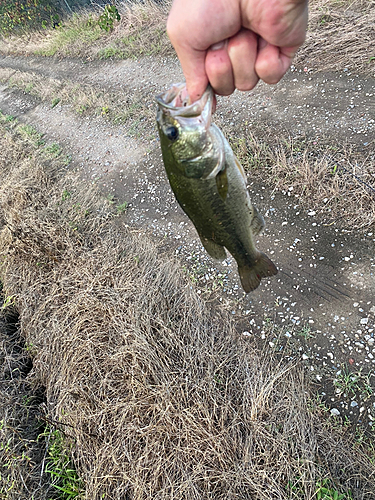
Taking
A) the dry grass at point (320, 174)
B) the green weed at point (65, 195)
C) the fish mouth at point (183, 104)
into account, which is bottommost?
the dry grass at point (320, 174)

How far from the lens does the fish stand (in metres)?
1.47

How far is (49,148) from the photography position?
697 cm

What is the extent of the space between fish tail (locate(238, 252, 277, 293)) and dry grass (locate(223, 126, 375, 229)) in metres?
2.08

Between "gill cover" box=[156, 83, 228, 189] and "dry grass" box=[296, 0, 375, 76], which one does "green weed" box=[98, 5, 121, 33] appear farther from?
"gill cover" box=[156, 83, 228, 189]

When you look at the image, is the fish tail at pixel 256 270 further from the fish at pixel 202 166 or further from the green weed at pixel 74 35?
the green weed at pixel 74 35

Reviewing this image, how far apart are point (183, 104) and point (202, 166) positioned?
1.05 feet

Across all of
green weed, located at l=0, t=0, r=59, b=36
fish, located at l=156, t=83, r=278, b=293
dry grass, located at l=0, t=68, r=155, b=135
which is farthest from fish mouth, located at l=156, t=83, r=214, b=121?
green weed, located at l=0, t=0, r=59, b=36

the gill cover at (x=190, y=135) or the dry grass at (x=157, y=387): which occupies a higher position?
the gill cover at (x=190, y=135)

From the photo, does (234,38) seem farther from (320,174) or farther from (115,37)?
(115,37)

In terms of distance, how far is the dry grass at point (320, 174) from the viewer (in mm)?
3584

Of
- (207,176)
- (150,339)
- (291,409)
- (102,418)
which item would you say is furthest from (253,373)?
(207,176)

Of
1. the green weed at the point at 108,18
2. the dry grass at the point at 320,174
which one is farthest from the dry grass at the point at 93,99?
the dry grass at the point at 320,174

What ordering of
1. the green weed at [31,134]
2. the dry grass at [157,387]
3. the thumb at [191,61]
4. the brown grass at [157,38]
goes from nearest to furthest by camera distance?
the thumb at [191,61] → the dry grass at [157,387] → the brown grass at [157,38] → the green weed at [31,134]

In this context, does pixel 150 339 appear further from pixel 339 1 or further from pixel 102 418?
pixel 339 1
